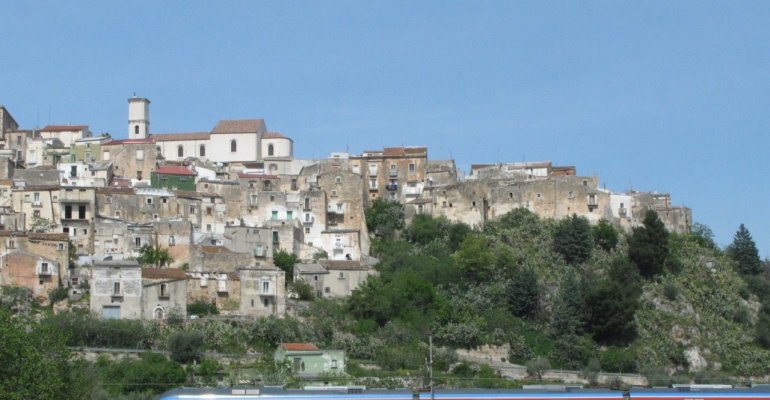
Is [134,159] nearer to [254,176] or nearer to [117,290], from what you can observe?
[254,176]

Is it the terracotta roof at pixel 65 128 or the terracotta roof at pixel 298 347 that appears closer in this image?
the terracotta roof at pixel 298 347

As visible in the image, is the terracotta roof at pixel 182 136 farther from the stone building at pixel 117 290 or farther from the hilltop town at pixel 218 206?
the stone building at pixel 117 290

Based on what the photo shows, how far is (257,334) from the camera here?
63.3 meters

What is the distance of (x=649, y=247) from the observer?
74.4 meters

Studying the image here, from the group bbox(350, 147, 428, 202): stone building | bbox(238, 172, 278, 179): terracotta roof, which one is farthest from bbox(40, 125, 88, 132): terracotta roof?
bbox(350, 147, 428, 202): stone building

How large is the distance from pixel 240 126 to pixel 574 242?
2692 cm

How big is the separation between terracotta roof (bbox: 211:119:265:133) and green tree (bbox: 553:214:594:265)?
24.4 meters

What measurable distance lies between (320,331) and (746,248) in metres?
30.2

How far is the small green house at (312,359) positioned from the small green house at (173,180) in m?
22.2

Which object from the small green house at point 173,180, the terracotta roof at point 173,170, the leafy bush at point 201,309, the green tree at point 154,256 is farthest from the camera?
the terracotta roof at point 173,170

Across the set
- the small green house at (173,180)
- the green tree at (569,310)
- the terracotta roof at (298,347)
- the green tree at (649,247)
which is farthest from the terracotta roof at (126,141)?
the green tree at (649,247)

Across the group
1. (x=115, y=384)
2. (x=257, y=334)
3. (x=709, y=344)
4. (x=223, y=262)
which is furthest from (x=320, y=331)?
(x=709, y=344)

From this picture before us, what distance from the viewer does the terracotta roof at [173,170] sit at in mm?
81375

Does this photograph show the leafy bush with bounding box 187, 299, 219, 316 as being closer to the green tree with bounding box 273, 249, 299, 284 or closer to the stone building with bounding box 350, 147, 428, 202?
the green tree with bounding box 273, 249, 299, 284
